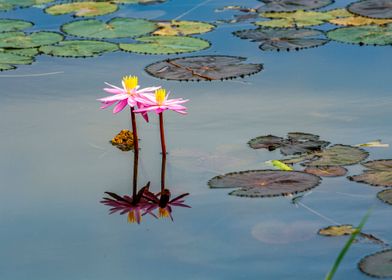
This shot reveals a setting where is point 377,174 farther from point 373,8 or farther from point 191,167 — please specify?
point 373,8

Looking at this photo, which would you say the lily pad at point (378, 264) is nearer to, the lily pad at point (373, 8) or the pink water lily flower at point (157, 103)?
the pink water lily flower at point (157, 103)

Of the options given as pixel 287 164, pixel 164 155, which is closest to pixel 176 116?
pixel 164 155

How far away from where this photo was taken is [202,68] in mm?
5531

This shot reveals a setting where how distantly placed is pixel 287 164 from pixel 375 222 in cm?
64

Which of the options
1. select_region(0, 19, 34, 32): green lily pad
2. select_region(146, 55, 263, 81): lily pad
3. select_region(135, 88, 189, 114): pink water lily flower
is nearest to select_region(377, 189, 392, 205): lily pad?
select_region(135, 88, 189, 114): pink water lily flower

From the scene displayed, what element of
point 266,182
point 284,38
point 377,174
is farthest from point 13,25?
point 377,174

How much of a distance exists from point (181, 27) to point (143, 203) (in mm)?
2647

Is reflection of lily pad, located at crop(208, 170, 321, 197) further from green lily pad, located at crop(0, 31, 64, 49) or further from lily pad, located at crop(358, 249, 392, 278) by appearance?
green lily pad, located at crop(0, 31, 64, 49)

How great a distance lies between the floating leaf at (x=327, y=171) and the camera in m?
4.06

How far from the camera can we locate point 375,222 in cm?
365

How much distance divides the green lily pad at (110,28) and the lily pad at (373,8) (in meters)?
1.32

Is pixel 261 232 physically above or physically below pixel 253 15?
below

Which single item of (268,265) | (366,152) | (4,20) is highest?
(4,20)

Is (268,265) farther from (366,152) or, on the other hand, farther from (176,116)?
(176,116)
